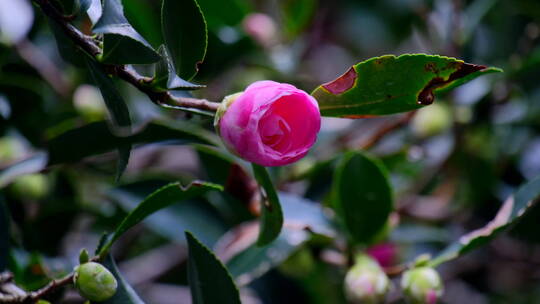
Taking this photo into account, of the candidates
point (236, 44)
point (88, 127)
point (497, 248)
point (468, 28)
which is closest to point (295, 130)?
point (88, 127)

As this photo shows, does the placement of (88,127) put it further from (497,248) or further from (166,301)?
(497,248)

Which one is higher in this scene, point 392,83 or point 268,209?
point 392,83

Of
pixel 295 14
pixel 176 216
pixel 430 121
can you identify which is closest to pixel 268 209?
pixel 176 216

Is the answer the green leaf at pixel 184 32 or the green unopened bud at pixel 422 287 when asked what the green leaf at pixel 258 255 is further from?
the green leaf at pixel 184 32

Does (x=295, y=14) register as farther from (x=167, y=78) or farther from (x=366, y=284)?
(x=167, y=78)

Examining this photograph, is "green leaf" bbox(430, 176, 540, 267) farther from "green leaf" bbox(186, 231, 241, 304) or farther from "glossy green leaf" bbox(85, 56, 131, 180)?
"glossy green leaf" bbox(85, 56, 131, 180)

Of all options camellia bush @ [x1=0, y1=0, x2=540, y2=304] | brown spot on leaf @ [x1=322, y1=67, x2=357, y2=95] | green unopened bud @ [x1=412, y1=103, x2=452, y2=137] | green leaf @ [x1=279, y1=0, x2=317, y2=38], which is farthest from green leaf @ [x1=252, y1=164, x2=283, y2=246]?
green leaf @ [x1=279, y1=0, x2=317, y2=38]
